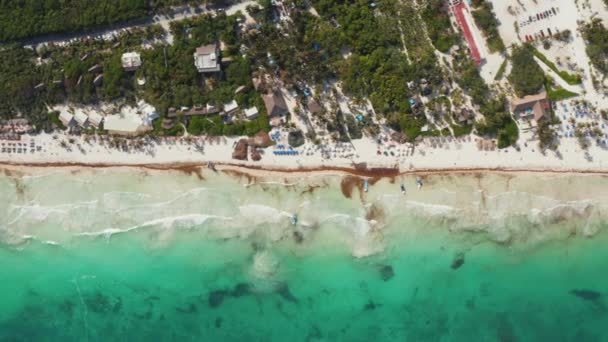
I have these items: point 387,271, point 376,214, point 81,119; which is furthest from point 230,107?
point 387,271

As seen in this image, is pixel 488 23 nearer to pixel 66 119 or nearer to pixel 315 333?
pixel 315 333

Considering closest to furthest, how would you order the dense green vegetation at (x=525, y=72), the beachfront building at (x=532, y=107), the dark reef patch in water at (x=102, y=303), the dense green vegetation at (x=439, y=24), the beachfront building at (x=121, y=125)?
1. the beachfront building at (x=532, y=107)
2. the dense green vegetation at (x=525, y=72)
3. the dense green vegetation at (x=439, y=24)
4. the beachfront building at (x=121, y=125)
5. the dark reef patch in water at (x=102, y=303)

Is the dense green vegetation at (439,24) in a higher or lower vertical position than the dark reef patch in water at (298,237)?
higher

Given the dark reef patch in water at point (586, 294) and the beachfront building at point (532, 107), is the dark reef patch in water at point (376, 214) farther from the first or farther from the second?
the dark reef patch in water at point (586, 294)

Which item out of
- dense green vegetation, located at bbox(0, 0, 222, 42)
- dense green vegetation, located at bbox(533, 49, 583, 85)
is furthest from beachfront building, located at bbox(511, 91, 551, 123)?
dense green vegetation, located at bbox(0, 0, 222, 42)

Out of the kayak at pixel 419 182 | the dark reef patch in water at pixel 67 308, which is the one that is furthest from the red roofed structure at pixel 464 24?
the dark reef patch in water at pixel 67 308

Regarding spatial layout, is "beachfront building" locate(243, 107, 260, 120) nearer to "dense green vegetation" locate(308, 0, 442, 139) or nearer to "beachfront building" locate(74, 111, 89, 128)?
"dense green vegetation" locate(308, 0, 442, 139)

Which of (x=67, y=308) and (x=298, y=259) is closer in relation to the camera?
(x=298, y=259)
